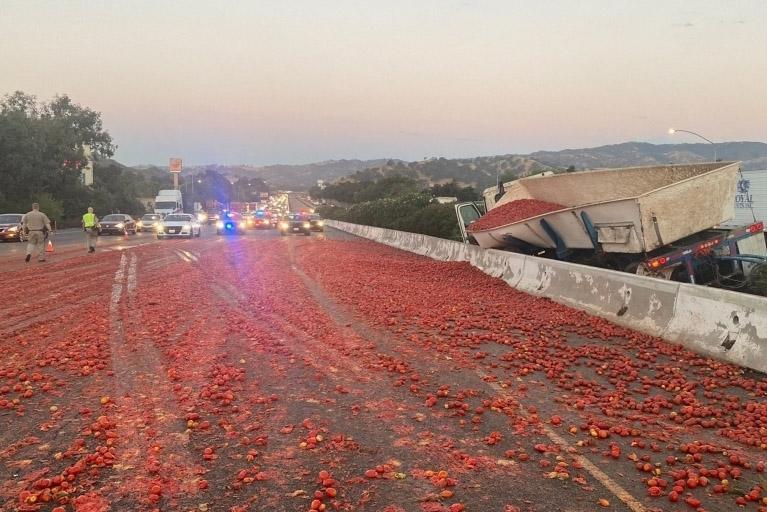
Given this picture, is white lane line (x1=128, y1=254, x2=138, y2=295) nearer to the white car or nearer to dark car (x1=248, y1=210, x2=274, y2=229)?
the white car

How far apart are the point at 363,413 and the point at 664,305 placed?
530 centimetres

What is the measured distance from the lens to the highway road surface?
3.88 m

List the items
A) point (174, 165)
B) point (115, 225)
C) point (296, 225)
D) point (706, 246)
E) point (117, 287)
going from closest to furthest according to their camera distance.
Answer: point (706, 246) < point (117, 287) < point (115, 225) < point (296, 225) < point (174, 165)

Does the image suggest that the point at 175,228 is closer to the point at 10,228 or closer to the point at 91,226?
the point at 10,228

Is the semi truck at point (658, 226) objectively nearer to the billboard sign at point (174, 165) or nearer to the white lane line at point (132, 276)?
the white lane line at point (132, 276)

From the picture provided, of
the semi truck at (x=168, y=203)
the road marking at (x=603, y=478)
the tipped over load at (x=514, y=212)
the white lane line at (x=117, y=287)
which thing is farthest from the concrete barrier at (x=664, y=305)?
the semi truck at (x=168, y=203)

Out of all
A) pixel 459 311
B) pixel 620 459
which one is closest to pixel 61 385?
pixel 620 459

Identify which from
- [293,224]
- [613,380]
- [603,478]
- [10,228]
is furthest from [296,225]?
[603,478]

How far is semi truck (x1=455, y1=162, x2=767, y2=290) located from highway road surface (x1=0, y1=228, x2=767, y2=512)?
9.74ft

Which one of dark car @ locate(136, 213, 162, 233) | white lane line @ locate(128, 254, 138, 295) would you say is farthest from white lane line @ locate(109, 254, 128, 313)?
dark car @ locate(136, 213, 162, 233)

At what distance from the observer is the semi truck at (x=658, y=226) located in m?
11.4

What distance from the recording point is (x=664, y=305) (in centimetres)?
838

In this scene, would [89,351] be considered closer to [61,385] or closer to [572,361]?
[61,385]

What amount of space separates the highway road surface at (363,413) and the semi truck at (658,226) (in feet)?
9.74
